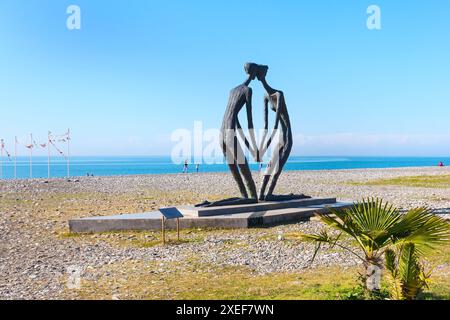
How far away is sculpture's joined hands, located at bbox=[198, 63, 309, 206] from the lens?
14.4m

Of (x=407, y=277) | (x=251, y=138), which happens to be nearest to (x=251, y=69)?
(x=251, y=138)

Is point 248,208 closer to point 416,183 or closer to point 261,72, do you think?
point 261,72

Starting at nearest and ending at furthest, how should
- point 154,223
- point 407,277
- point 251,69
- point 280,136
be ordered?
point 407,277, point 154,223, point 251,69, point 280,136

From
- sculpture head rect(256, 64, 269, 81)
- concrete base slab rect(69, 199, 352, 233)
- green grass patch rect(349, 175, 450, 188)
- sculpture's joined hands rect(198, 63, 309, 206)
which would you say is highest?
sculpture head rect(256, 64, 269, 81)

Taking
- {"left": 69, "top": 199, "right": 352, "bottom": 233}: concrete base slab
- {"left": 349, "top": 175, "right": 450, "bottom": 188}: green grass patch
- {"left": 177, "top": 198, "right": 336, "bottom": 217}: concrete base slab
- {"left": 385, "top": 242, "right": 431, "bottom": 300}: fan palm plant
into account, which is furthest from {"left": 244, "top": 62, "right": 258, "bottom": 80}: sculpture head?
{"left": 349, "top": 175, "right": 450, "bottom": 188}: green grass patch

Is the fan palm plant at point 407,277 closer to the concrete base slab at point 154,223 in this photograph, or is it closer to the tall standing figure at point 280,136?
the concrete base slab at point 154,223

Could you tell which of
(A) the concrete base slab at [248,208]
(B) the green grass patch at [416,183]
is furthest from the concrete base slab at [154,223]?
(B) the green grass patch at [416,183]

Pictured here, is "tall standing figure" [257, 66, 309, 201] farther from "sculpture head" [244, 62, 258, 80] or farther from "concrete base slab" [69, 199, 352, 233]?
"concrete base slab" [69, 199, 352, 233]

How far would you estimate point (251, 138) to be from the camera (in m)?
15.0

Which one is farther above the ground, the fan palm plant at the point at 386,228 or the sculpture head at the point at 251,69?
the sculpture head at the point at 251,69

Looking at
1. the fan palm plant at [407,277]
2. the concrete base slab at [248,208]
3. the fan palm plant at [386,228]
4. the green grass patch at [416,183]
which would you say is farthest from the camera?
the green grass patch at [416,183]

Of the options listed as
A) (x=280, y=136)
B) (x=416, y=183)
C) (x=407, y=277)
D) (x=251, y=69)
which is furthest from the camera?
(x=416, y=183)

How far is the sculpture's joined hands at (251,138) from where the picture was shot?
14383mm

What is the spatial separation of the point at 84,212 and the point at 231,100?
7.65 metres
